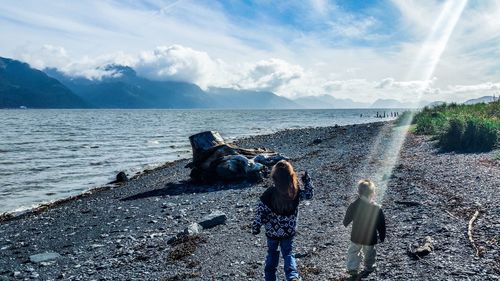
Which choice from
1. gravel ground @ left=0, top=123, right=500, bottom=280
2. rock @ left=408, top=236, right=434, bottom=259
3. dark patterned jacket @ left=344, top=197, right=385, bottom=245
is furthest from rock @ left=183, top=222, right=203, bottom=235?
rock @ left=408, top=236, right=434, bottom=259

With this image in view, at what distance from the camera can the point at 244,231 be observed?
12.7m

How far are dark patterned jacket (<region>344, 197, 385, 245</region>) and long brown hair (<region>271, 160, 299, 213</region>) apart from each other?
1.49m

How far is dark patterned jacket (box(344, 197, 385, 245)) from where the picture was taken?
8.12m

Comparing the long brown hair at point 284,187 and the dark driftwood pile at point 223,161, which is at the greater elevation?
the long brown hair at point 284,187

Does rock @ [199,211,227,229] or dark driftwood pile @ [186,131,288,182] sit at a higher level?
dark driftwood pile @ [186,131,288,182]

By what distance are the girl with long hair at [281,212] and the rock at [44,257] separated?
Result: 24.2 feet

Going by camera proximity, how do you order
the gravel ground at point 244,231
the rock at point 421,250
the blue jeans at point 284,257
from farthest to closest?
the gravel ground at point 244,231 → the rock at point 421,250 → the blue jeans at point 284,257

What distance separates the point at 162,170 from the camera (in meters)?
30.7

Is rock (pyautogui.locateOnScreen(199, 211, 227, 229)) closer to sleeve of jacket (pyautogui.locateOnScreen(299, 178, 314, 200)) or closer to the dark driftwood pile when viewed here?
sleeve of jacket (pyautogui.locateOnScreen(299, 178, 314, 200))

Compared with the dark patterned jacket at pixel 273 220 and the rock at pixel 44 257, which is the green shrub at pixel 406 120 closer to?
the rock at pixel 44 257

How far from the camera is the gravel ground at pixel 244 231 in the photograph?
9273 mm

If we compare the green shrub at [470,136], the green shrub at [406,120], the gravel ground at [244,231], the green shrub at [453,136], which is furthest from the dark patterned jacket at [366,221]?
the green shrub at [406,120]

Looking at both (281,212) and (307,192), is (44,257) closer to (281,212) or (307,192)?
(281,212)

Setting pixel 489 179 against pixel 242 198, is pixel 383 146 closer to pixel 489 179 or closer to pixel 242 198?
pixel 489 179
